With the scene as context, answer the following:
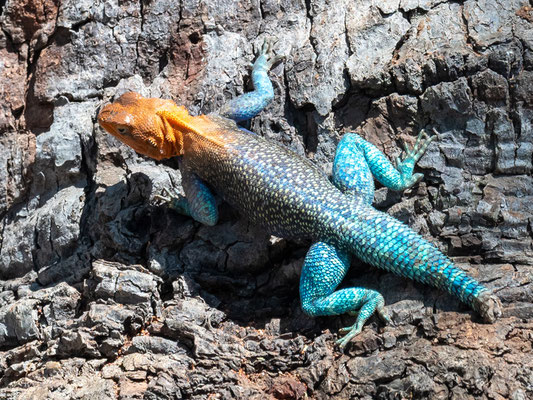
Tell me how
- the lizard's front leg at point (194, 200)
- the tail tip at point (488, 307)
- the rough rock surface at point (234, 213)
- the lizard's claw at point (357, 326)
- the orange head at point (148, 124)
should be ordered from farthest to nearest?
the orange head at point (148, 124), the lizard's front leg at point (194, 200), the lizard's claw at point (357, 326), the rough rock surface at point (234, 213), the tail tip at point (488, 307)

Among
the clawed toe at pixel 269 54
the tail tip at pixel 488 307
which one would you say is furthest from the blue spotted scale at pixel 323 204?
the clawed toe at pixel 269 54

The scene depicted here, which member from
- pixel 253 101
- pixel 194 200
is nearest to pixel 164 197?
pixel 194 200

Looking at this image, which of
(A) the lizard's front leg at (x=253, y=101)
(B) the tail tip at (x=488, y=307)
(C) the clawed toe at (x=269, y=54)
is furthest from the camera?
(C) the clawed toe at (x=269, y=54)

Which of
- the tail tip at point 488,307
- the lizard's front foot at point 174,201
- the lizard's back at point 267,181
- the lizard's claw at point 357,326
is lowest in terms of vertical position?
the lizard's claw at point 357,326

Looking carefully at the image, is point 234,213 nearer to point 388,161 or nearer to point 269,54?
point 388,161

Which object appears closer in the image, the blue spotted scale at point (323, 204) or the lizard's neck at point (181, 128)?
the blue spotted scale at point (323, 204)

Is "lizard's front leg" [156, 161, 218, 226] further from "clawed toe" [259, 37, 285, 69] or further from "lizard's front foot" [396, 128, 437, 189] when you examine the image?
"lizard's front foot" [396, 128, 437, 189]

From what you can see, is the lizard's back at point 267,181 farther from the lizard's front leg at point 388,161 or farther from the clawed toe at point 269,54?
the clawed toe at point 269,54

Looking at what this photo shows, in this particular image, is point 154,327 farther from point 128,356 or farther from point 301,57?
point 301,57
